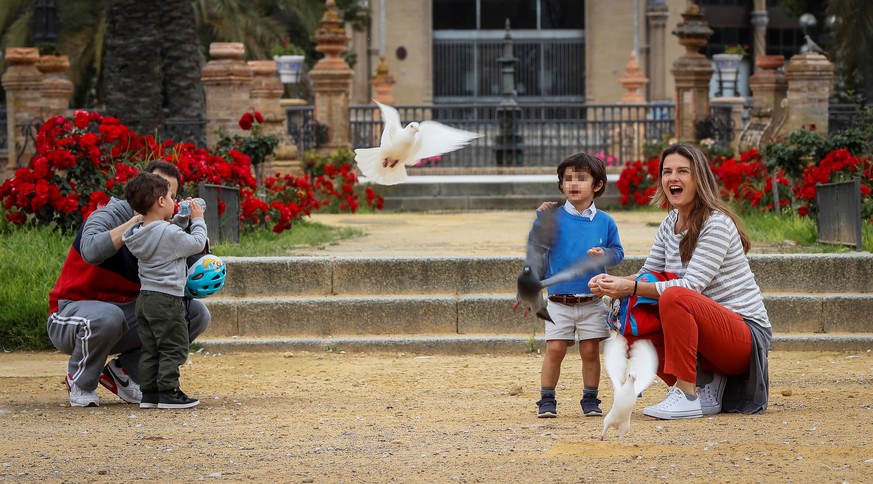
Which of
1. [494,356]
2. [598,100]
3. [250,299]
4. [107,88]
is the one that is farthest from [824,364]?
[598,100]

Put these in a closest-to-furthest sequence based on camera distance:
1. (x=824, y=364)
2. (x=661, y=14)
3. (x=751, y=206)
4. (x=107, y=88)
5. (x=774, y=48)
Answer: (x=824, y=364)
(x=751, y=206)
(x=107, y=88)
(x=661, y=14)
(x=774, y=48)

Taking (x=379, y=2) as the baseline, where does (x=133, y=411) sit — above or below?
below

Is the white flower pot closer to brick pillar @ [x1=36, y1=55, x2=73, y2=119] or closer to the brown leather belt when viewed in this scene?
brick pillar @ [x1=36, y1=55, x2=73, y2=119]

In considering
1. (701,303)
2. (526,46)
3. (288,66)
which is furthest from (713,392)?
(526,46)

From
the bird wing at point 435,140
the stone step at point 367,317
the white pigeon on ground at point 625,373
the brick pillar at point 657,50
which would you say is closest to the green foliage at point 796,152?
the stone step at point 367,317

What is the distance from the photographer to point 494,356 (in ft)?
31.6

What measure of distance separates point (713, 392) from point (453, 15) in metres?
36.6

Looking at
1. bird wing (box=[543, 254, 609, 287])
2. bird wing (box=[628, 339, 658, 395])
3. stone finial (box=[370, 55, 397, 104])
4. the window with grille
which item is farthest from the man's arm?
the window with grille

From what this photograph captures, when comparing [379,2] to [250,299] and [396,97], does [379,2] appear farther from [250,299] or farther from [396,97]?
[250,299]

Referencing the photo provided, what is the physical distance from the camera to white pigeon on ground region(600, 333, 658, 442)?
19.2ft

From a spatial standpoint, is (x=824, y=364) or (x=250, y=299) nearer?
(x=824, y=364)

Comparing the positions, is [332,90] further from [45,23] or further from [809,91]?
[809,91]

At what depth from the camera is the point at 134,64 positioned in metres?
15.4

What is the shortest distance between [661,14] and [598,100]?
3.10m
